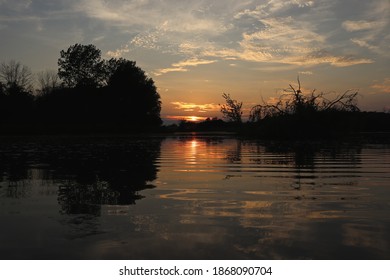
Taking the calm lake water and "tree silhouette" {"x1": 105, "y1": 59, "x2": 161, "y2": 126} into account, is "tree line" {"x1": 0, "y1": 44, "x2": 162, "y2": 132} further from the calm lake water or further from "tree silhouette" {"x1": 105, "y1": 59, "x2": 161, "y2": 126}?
the calm lake water

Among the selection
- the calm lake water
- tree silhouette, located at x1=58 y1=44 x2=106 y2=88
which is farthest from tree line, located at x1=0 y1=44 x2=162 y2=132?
the calm lake water

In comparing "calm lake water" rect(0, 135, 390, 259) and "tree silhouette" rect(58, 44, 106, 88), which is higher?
"tree silhouette" rect(58, 44, 106, 88)

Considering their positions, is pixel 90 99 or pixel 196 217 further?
pixel 90 99

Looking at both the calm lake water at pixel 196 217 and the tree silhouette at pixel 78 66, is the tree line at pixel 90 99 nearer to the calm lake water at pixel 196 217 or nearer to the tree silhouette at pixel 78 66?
the tree silhouette at pixel 78 66

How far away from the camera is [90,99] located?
7106cm

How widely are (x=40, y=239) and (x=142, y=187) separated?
331 centimetres

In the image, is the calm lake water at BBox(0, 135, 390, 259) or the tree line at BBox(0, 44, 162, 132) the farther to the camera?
the tree line at BBox(0, 44, 162, 132)

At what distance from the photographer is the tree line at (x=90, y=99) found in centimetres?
6444

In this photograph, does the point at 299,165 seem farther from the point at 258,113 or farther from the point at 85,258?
the point at 258,113

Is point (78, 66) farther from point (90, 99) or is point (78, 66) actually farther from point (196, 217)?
point (196, 217)

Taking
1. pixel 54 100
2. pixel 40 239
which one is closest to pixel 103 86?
pixel 54 100

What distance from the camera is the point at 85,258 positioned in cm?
335

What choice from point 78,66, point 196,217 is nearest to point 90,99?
point 78,66

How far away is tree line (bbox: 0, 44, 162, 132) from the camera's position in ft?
211
